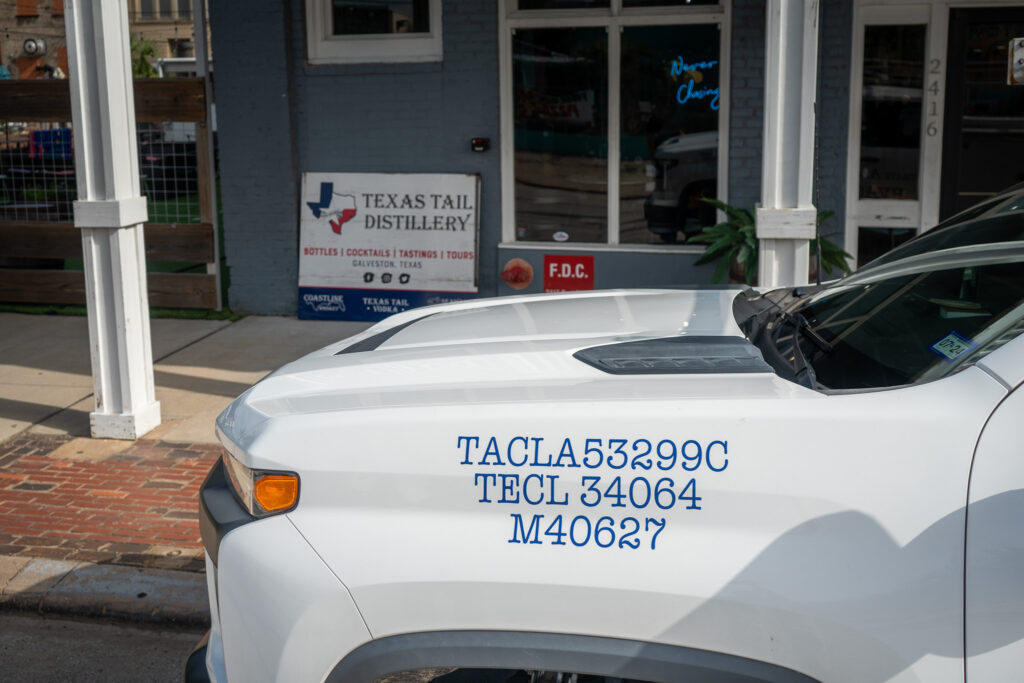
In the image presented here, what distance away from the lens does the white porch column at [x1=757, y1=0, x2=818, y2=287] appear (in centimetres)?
529

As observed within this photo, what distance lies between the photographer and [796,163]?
17.7 ft

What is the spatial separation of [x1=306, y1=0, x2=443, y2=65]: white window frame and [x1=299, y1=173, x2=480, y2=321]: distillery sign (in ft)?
3.30

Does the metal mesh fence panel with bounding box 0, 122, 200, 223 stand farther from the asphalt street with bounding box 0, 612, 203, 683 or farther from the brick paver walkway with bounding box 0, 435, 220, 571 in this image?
the asphalt street with bounding box 0, 612, 203, 683

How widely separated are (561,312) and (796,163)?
264 cm

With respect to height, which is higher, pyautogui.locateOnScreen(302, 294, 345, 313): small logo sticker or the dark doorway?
the dark doorway

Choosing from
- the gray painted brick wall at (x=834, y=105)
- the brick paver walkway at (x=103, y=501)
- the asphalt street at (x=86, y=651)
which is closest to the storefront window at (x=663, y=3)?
the gray painted brick wall at (x=834, y=105)

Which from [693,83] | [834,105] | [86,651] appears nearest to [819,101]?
[834,105]

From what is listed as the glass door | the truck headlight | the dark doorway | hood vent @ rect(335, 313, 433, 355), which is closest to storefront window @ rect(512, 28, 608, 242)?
the glass door

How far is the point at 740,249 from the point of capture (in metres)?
7.33

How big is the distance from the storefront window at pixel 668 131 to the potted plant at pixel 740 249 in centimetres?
109

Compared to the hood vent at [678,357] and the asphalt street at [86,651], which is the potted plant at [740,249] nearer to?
the asphalt street at [86,651]

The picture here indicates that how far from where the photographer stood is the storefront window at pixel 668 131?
335 inches

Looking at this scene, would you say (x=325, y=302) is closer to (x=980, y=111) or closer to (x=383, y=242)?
(x=383, y=242)

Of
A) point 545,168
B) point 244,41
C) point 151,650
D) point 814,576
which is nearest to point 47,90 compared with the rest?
point 244,41
